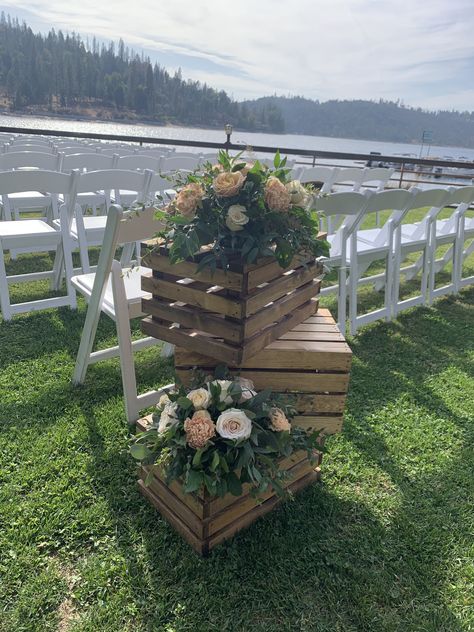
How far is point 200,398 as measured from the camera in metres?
1.54

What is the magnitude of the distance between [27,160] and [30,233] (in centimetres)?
116

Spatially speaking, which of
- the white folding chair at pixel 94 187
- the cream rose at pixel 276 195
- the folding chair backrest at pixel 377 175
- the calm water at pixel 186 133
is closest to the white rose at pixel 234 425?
the cream rose at pixel 276 195

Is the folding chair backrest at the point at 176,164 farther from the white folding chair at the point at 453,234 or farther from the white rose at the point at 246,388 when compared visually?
the white rose at the point at 246,388

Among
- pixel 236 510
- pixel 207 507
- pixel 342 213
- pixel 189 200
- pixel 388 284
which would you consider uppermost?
pixel 189 200

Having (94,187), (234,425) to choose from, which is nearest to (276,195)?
(234,425)

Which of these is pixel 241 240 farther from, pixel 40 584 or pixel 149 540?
pixel 40 584

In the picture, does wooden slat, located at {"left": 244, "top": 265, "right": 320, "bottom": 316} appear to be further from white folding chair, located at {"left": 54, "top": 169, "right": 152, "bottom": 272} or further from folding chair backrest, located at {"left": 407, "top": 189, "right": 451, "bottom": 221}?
folding chair backrest, located at {"left": 407, "top": 189, "right": 451, "bottom": 221}

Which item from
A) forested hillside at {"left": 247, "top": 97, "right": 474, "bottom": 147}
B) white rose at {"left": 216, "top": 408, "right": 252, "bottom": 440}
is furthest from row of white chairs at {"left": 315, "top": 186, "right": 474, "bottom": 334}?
forested hillside at {"left": 247, "top": 97, "right": 474, "bottom": 147}

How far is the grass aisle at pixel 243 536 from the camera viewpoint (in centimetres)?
139

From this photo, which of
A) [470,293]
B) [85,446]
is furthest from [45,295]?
[470,293]

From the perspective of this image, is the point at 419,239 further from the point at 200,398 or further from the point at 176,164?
the point at 200,398

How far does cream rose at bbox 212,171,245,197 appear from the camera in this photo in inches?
60.7

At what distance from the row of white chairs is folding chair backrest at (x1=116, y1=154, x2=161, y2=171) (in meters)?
2.20

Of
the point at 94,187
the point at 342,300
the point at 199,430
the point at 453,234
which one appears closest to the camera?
the point at 199,430
